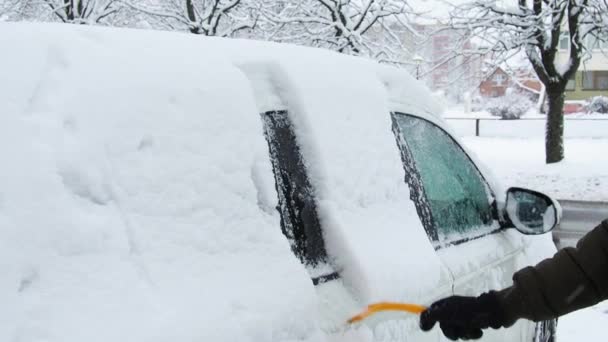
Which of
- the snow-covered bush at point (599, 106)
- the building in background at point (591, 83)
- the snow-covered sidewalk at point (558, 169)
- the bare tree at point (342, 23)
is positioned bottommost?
the snow-covered sidewalk at point (558, 169)

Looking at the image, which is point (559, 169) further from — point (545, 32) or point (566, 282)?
point (566, 282)

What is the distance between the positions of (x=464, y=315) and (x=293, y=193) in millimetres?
642

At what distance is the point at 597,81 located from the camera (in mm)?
48438

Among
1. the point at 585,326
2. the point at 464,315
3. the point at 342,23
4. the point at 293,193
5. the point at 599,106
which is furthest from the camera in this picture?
the point at 599,106

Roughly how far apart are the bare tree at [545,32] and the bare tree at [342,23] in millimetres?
2011

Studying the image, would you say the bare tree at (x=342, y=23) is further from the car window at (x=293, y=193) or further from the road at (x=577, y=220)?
the car window at (x=293, y=193)

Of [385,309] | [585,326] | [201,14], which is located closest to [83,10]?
[201,14]

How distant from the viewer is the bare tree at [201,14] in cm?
1335

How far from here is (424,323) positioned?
1.96 metres

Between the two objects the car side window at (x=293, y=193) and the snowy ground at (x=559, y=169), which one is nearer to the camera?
the car side window at (x=293, y=193)

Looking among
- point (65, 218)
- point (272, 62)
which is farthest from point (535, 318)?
point (65, 218)

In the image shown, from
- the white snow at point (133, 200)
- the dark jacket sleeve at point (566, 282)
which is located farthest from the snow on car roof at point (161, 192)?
the dark jacket sleeve at point (566, 282)

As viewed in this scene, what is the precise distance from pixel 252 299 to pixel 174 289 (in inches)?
8.0

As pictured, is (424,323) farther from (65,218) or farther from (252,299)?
(65,218)
